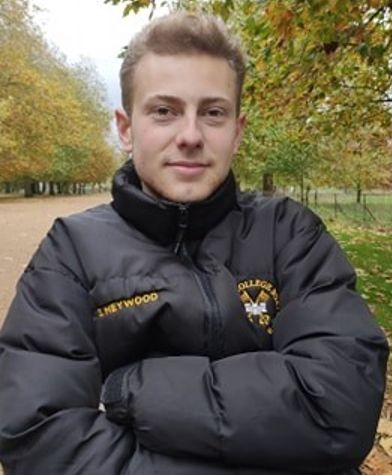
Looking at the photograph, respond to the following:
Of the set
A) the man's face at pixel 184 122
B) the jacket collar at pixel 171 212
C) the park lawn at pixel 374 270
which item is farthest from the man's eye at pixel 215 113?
the park lawn at pixel 374 270

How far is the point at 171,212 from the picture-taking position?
1.88m

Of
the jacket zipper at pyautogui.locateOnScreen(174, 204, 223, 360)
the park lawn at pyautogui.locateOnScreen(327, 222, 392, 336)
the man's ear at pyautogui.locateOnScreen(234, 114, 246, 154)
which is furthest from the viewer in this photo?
the park lawn at pyautogui.locateOnScreen(327, 222, 392, 336)

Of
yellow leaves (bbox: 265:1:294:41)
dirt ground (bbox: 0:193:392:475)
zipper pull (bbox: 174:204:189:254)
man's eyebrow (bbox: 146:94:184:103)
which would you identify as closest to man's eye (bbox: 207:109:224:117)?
man's eyebrow (bbox: 146:94:184:103)

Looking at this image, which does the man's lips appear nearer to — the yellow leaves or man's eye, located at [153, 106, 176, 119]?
man's eye, located at [153, 106, 176, 119]

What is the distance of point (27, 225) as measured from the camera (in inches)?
808

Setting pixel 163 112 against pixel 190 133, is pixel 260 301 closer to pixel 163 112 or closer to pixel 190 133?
pixel 190 133

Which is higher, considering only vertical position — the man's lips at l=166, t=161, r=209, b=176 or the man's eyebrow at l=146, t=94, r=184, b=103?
the man's eyebrow at l=146, t=94, r=184, b=103

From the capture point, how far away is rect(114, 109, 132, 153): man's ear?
207cm

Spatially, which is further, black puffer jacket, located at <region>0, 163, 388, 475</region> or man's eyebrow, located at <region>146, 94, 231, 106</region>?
man's eyebrow, located at <region>146, 94, 231, 106</region>

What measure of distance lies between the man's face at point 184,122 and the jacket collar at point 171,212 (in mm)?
39

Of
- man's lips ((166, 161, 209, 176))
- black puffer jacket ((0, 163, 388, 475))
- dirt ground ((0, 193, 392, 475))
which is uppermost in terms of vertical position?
man's lips ((166, 161, 209, 176))

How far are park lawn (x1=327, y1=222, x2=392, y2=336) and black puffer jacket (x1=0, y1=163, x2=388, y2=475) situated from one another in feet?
16.4

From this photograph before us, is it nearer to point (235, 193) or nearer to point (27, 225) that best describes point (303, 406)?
point (235, 193)

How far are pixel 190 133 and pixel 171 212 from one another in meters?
0.26
